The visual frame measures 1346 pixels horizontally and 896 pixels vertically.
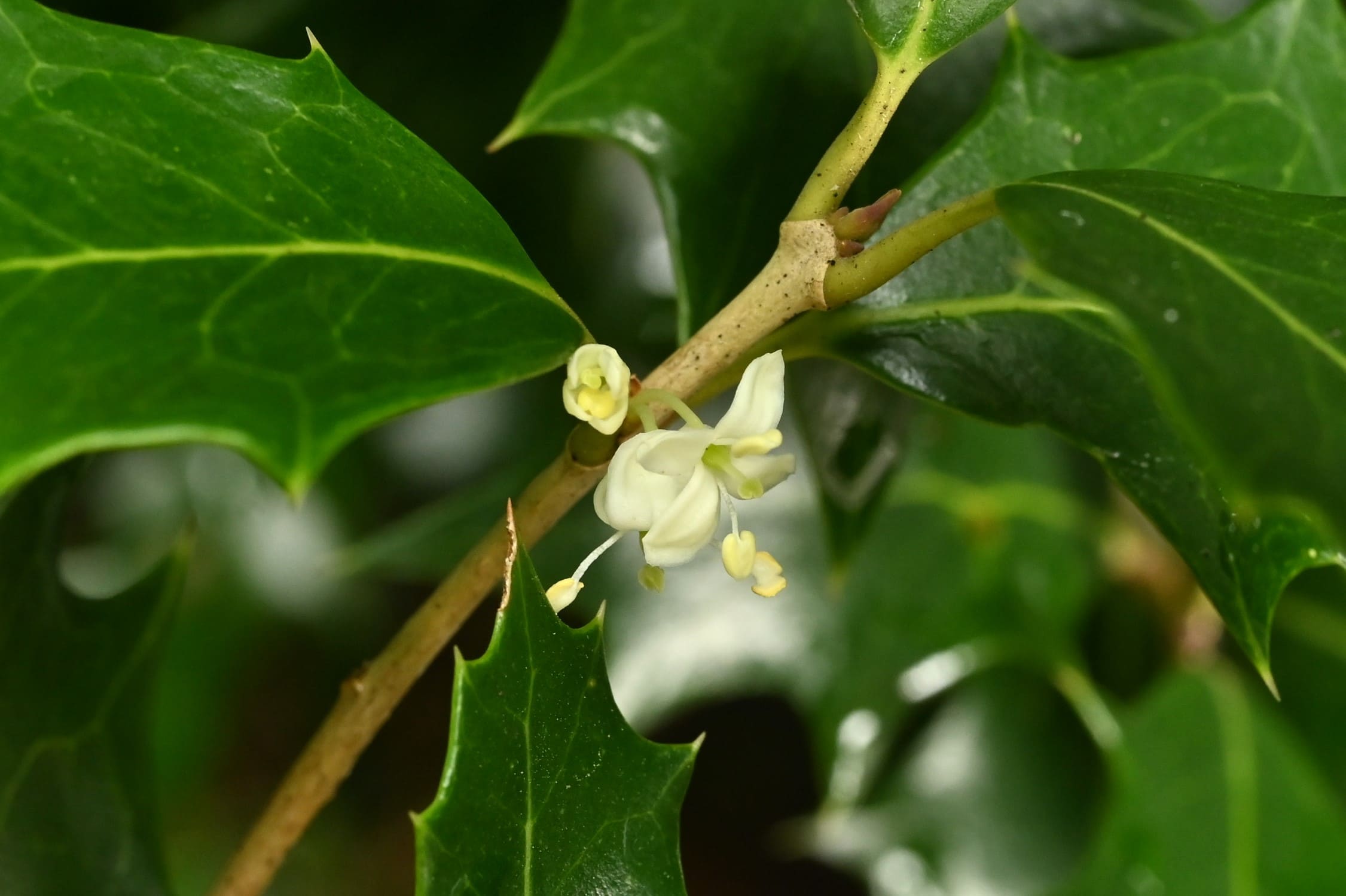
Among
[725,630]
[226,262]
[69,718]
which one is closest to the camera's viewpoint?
[226,262]

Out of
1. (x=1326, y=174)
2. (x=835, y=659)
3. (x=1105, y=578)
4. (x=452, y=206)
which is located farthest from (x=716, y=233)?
(x=1105, y=578)

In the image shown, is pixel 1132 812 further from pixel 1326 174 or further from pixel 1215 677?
pixel 1326 174

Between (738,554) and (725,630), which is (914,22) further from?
(725,630)

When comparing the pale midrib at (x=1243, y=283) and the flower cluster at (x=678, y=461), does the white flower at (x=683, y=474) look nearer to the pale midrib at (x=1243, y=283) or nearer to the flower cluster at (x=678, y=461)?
the flower cluster at (x=678, y=461)

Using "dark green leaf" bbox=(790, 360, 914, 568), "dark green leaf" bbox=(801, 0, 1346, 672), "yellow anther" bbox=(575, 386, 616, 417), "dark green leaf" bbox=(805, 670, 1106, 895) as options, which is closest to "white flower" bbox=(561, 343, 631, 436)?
"yellow anther" bbox=(575, 386, 616, 417)

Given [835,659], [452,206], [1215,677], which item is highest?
[452,206]

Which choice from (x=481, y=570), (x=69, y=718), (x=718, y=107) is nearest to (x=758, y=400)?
(x=481, y=570)

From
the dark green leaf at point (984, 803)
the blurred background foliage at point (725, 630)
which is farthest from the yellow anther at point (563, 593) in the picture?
the dark green leaf at point (984, 803)
